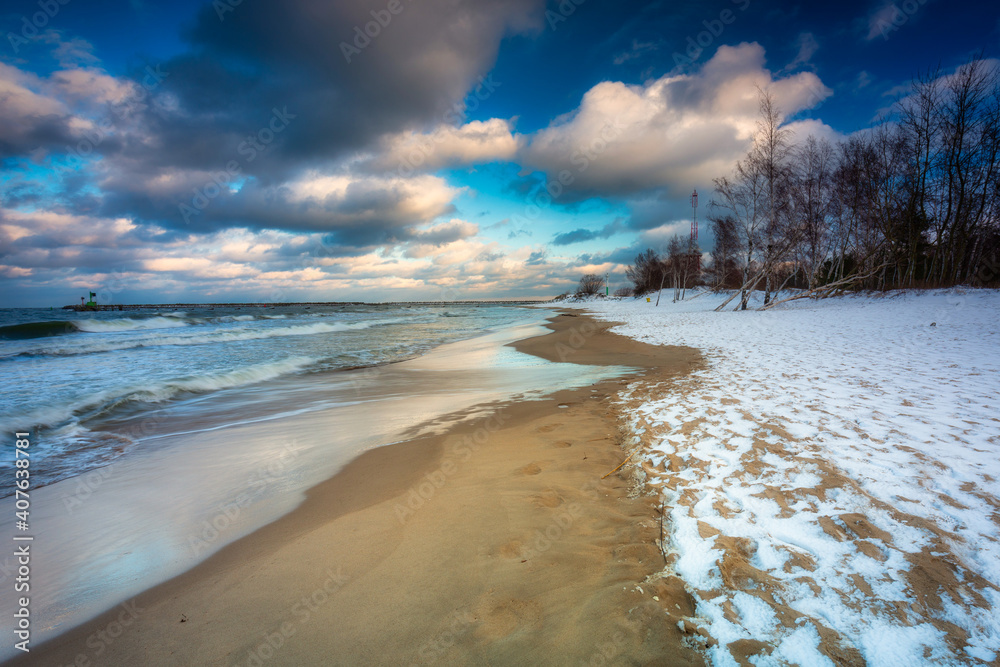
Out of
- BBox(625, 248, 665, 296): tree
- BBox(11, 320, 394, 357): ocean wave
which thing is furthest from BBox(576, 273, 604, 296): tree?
BBox(11, 320, 394, 357): ocean wave

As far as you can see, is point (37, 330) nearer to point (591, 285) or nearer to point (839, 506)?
point (839, 506)

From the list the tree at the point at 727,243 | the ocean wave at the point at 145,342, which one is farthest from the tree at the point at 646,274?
the ocean wave at the point at 145,342

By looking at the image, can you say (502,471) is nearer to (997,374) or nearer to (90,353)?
(997,374)

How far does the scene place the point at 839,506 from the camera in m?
2.73

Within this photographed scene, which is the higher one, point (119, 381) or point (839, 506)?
point (839, 506)

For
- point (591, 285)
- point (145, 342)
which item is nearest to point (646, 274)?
point (591, 285)

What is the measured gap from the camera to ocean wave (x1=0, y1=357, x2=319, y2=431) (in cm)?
693

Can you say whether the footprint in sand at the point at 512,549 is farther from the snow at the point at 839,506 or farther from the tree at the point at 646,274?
the tree at the point at 646,274

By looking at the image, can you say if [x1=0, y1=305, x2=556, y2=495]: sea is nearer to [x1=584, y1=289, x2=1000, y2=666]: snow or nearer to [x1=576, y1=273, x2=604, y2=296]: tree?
[x1=584, y1=289, x2=1000, y2=666]: snow

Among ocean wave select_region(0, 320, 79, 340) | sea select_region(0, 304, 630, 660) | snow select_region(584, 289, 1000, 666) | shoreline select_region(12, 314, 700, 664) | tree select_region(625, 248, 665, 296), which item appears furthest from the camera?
tree select_region(625, 248, 665, 296)

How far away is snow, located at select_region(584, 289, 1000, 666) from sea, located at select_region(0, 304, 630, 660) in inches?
136

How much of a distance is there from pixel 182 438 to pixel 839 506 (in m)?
8.16

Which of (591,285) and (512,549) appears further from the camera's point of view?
(591,285)

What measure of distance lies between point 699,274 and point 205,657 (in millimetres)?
69782
